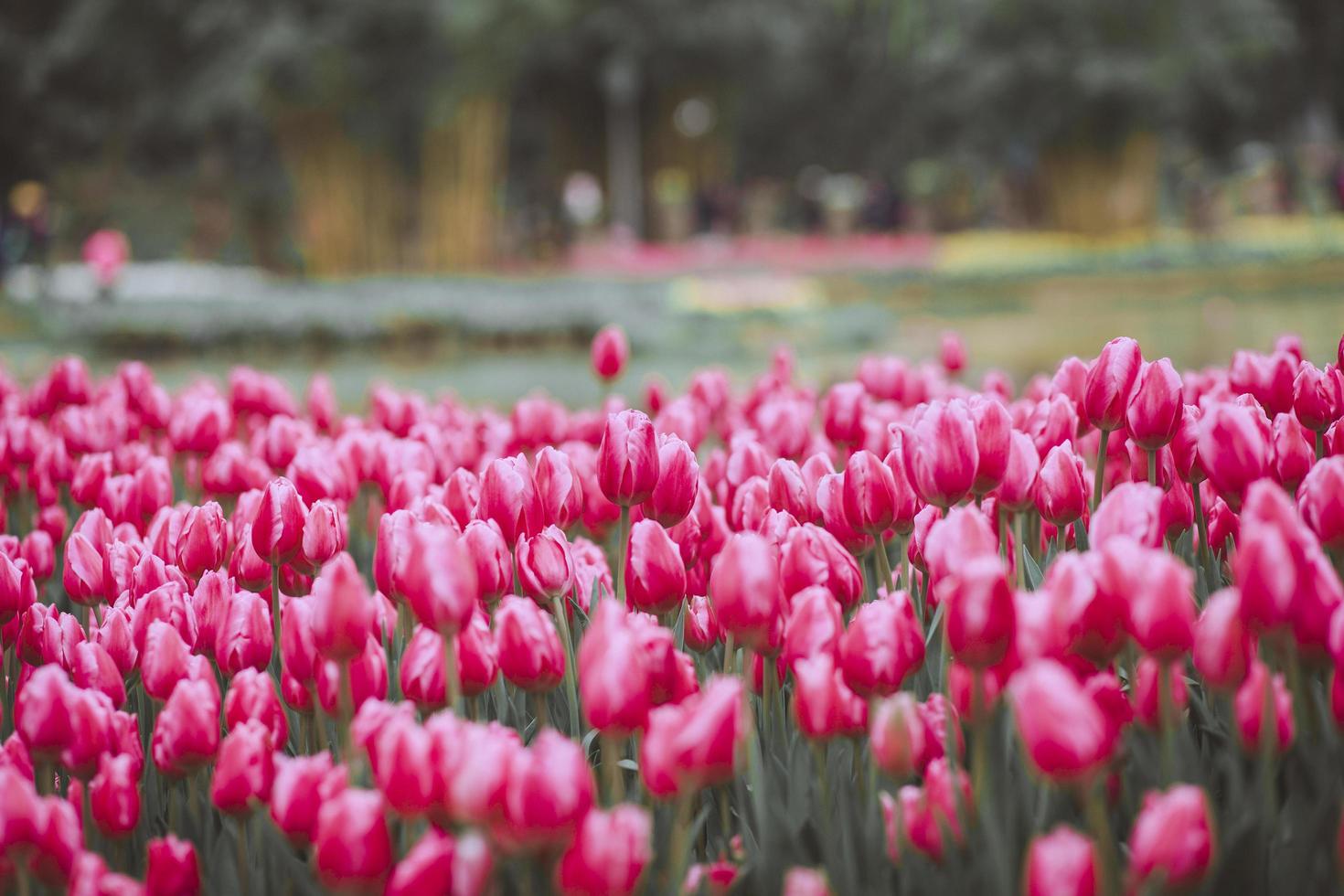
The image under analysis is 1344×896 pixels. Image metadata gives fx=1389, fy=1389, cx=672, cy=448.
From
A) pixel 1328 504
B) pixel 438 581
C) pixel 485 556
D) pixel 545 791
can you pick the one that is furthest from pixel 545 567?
pixel 1328 504

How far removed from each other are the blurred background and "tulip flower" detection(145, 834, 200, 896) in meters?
5.87

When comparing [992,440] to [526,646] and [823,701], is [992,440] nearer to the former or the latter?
[823,701]

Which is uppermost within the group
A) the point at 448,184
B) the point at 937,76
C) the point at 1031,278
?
the point at 937,76

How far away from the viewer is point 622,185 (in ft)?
88.4

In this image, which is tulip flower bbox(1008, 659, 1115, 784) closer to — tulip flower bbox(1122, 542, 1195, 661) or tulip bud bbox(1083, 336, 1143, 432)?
tulip flower bbox(1122, 542, 1195, 661)

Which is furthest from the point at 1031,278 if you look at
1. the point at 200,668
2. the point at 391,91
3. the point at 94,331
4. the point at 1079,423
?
the point at 200,668

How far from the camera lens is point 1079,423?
215 centimetres

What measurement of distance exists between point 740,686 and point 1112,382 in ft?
2.87

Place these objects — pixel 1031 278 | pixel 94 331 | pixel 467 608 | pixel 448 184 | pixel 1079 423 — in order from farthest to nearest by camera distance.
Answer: pixel 448 184
pixel 1031 278
pixel 94 331
pixel 1079 423
pixel 467 608

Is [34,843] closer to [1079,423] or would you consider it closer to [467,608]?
[467,608]

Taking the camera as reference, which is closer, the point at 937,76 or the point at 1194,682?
the point at 1194,682

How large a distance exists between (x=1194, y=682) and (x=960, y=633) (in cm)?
54

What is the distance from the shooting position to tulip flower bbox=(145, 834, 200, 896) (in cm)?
120

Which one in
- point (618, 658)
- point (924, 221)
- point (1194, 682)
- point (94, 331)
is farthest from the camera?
point (924, 221)
